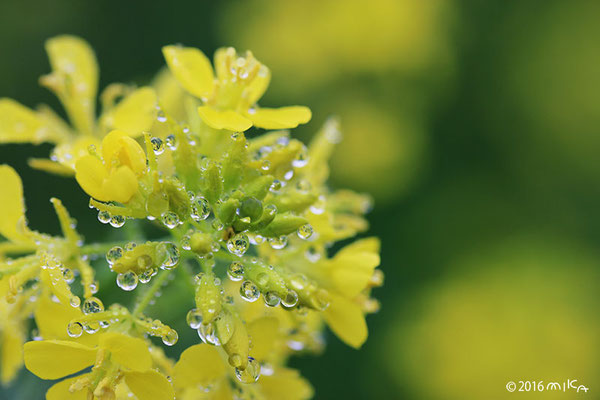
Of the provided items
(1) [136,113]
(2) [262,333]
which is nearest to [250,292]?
(2) [262,333]

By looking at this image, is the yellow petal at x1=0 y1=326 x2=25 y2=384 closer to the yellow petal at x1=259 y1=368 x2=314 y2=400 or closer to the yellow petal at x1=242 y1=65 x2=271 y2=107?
the yellow petal at x1=259 y1=368 x2=314 y2=400

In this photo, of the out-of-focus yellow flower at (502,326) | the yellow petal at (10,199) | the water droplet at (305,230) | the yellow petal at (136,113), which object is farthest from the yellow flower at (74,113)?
the out-of-focus yellow flower at (502,326)

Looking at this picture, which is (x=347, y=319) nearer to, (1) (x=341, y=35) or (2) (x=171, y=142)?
(2) (x=171, y=142)

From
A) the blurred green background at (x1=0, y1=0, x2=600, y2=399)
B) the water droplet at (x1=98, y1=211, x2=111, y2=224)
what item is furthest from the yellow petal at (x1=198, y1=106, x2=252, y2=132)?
the blurred green background at (x1=0, y1=0, x2=600, y2=399)

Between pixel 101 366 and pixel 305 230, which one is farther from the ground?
pixel 305 230

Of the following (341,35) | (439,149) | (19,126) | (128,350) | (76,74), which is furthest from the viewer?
(341,35)

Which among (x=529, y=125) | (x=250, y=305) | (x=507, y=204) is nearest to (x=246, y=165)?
(x=250, y=305)
